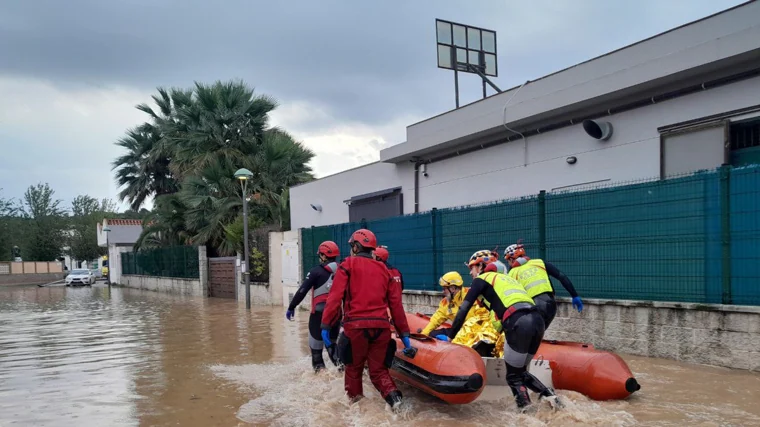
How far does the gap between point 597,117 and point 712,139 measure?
2.37 meters

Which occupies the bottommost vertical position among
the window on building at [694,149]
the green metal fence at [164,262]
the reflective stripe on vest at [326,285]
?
the green metal fence at [164,262]

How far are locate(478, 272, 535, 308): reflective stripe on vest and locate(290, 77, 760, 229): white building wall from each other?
234 inches

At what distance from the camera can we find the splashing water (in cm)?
551

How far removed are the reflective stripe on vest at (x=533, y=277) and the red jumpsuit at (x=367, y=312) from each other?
1887mm

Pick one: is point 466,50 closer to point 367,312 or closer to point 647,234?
point 647,234

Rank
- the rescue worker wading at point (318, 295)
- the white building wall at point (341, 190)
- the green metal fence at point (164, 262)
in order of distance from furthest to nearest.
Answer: the green metal fence at point (164, 262) → the white building wall at point (341, 190) → the rescue worker wading at point (318, 295)

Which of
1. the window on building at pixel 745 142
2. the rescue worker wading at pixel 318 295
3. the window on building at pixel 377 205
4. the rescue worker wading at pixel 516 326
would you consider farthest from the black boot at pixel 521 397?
the window on building at pixel 377 205

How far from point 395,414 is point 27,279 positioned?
58209 mm

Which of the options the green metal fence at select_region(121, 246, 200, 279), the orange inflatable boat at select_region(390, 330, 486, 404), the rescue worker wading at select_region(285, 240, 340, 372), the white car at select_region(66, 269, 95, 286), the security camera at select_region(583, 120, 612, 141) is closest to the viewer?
the orange inflatable boat at select_region(390, 330, 486, 404)

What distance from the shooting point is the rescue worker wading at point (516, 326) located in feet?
18.1

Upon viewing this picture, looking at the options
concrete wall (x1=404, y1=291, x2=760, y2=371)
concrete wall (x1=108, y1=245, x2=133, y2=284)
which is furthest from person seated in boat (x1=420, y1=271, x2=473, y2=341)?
concrete wall (x1=108, y1=245, x2=133, y2=284)

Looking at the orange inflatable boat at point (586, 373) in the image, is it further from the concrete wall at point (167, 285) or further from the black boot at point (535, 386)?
the concrete wall at point (167, 285)

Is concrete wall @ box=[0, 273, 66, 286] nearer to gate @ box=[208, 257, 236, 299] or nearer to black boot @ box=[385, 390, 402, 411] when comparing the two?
gate @ box=[208, 257, 236, 299]

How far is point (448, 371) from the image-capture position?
5527 mm
